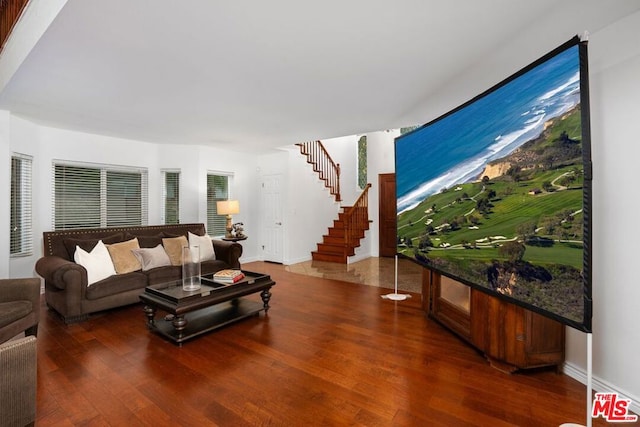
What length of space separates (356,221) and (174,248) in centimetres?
417

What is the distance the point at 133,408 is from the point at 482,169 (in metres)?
2.82

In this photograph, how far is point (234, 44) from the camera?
2211 mm

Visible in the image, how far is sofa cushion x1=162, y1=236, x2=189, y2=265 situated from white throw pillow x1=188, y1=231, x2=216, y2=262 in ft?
0.47

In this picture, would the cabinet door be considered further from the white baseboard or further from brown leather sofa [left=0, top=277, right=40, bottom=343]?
brown leather sofa [left=0, top=277, right=40, bottom=343]

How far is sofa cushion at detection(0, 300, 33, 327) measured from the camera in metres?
2.27

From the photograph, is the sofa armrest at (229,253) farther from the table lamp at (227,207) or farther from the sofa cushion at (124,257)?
the sofa cushion at (124,257)

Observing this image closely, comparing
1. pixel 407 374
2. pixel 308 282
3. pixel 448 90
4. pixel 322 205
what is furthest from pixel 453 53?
pixel 322 205

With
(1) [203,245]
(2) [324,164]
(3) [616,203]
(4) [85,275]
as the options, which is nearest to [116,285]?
(4) [85,275]

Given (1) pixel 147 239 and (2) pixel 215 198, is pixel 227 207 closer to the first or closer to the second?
(2) pixel 215 198

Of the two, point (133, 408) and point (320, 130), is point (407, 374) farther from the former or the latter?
point (320, 130)

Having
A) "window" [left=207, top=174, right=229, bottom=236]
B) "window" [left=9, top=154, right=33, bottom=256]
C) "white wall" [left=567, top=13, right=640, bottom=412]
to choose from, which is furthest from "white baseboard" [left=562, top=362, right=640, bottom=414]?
"window" [left=9, top=154, right=33, bottom=256]

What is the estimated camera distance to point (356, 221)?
7.29 metres

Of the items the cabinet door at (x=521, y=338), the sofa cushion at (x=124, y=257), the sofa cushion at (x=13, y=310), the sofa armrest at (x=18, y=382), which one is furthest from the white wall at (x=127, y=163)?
the cabinet door at (x=521, y=338)

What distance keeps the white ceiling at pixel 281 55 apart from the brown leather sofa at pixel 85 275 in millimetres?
1599
